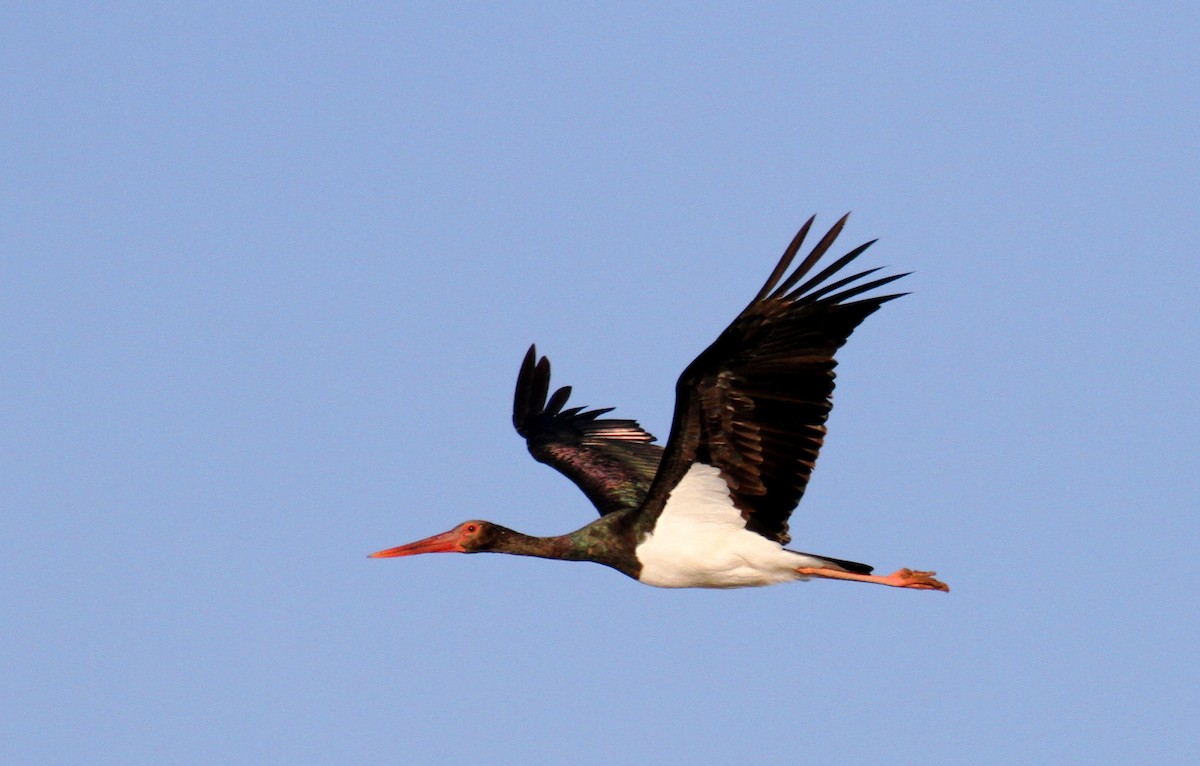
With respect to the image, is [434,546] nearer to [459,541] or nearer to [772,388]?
[459,541]

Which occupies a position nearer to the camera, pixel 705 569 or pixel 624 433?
pixel 705 569

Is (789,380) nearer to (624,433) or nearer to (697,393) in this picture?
(697,393)

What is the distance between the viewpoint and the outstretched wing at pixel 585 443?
72.5 feet

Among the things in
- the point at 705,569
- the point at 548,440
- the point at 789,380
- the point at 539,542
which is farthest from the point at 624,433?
the point at 789,380

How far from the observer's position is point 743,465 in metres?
17.6

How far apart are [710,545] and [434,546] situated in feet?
13.1

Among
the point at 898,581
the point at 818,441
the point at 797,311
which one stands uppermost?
the point at 797,311

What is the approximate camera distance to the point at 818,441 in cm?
1720

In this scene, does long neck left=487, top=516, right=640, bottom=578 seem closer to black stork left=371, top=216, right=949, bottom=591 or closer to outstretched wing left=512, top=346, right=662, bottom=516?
black stork left=371, top=216, right=949, bottom=591

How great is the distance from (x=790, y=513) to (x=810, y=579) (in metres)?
0.89

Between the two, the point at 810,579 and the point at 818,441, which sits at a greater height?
the point at 818,441

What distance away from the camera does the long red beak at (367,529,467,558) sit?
20.6 meters

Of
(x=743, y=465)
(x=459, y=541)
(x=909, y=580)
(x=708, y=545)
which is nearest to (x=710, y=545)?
(x=708, y=545)

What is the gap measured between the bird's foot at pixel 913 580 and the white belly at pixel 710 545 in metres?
0.97
